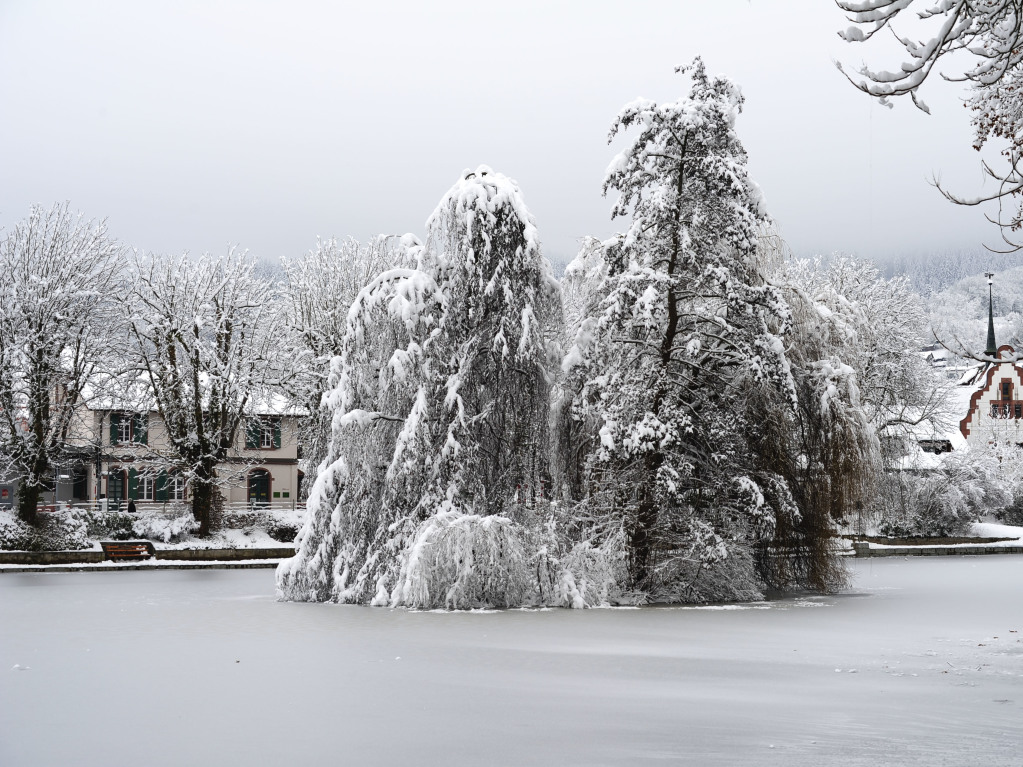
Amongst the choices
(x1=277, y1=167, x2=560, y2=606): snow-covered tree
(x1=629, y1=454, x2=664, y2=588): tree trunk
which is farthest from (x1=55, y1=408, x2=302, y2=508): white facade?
(x1=629, y1=454, x2=664, y2=588): tree trunk

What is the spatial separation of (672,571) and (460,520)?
4.56 metres

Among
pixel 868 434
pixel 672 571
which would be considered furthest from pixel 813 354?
pixel 672 571

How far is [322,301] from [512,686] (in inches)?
1407

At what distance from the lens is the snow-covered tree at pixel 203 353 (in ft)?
141

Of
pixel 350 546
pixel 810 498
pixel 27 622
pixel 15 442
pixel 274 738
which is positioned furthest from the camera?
pixel 15 442

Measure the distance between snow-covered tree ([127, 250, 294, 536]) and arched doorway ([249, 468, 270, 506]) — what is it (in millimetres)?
17325

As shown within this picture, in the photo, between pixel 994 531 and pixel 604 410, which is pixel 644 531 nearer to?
pixel 604 410

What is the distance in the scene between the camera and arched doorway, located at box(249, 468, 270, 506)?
207ft

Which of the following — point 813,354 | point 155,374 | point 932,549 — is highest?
point 155,374

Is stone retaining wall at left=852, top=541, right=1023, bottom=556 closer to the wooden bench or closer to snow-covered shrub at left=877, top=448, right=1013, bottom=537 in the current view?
snow-covered shrub at left=877, top=448, right=1013, bottom=537

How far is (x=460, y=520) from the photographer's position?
64.8 feet

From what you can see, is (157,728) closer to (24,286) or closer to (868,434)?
(868,434)

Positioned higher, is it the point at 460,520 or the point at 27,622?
the point at 460,520

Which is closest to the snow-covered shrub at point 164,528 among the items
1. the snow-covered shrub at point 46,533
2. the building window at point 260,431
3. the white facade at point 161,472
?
the snow-covered shrub at point 46,533
